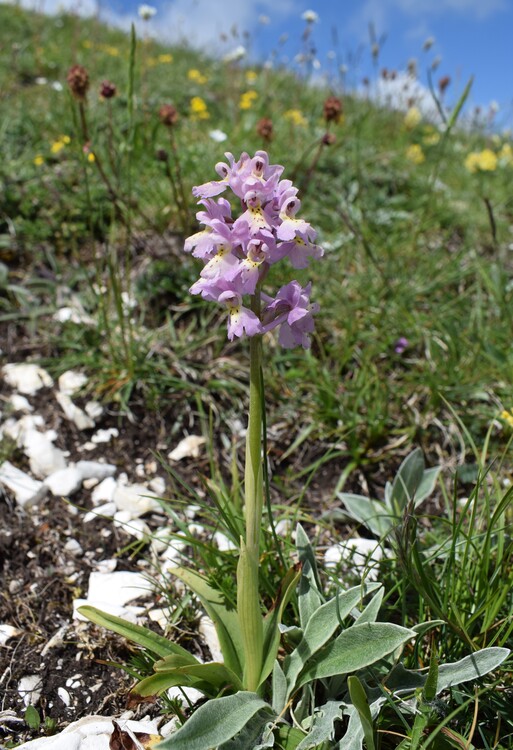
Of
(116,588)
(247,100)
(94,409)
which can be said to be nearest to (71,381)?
(94,409)

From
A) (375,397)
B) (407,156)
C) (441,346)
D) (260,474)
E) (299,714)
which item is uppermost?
(407,156)

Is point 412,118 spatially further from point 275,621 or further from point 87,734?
point 87,734

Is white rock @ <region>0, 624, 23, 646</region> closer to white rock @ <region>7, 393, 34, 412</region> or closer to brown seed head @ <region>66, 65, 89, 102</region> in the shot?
white rock @ <region>7, 393, 34, 412</region>

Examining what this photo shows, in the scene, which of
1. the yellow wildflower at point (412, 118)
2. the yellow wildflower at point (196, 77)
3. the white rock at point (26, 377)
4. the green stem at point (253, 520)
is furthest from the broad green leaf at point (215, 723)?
the yellow wildflower at point (196, 77)

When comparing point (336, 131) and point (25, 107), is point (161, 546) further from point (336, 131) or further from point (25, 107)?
point (336, 131)

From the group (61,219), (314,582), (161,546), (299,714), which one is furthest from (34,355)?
(299,714)

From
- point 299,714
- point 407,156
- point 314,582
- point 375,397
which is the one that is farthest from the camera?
point 407,156

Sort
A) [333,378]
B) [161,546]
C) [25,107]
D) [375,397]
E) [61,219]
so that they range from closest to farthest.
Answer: [161,546] < [375,397] < [333,378] < [61,219] < [25,107]
